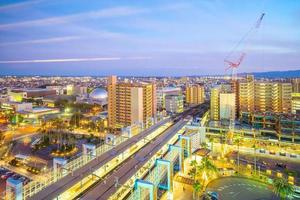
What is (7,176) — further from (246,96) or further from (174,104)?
(246,96)

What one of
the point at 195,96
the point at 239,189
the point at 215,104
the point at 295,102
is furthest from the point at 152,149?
the point at 195,96

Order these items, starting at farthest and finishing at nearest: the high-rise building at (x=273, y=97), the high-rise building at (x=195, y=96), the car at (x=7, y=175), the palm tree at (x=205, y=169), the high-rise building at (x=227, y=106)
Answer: the high-rise building at (x=195, y=96)
the high-rise building at (x=273, y=97)
the high-rise building at (x=227, y=106)
the car at (x=7, y=175)
the palm tree at (x=205, y=169)

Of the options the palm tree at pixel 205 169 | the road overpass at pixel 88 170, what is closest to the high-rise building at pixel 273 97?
the palm tree at pixel 205 169

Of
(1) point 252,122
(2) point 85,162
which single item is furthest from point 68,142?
(1) point 252,122

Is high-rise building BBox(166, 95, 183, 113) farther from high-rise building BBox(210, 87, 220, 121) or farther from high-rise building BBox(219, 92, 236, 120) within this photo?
high-rise building BBox(219, 92, 236, 120)

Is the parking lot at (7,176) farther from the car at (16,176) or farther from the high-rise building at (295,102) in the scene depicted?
the high-rise building at (295,102)

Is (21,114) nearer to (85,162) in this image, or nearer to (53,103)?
(53,103)
